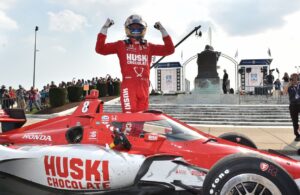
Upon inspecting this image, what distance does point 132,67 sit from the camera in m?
5.60

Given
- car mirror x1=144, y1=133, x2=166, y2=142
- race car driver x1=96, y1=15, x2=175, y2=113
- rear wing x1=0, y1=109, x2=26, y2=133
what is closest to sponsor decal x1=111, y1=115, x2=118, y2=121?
car mirror x1=144, y1=133, x2=166, y2=142

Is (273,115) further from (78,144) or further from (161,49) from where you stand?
(78,144)

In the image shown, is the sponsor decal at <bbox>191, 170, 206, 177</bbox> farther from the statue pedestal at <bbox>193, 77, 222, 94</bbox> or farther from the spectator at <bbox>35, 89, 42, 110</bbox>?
the spectator at <bbox>35, 89, 42, 110</bbox>

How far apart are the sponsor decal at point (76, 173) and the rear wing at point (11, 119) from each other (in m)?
1.79

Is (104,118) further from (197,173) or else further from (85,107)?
(197,173)

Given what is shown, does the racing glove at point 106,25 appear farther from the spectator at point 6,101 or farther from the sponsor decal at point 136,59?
the spectator at point 6,101

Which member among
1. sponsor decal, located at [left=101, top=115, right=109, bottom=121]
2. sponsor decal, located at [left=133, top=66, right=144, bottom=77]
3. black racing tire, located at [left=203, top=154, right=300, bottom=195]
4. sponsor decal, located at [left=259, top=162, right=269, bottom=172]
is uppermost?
sponsor decal, located at [left=133, top=66, right=144, bottom=77]

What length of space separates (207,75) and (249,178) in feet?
69.2

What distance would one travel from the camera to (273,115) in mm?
16438

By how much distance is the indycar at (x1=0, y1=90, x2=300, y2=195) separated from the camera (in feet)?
12.3

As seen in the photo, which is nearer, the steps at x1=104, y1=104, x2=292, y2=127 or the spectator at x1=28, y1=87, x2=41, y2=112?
the steps at x1=104, y1=104, x2=292, y2=127

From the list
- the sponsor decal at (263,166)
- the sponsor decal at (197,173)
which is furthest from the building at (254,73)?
the sponsor decal at (263,166)

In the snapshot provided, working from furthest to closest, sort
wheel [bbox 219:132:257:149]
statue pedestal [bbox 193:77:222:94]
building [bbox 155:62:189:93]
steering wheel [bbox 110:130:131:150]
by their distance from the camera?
1. building [bbox 155:62:189:93]
2. statue pedestal [bbox 193:77:222:94]
3. wheel [bbox 219:132:257:149]
4. steering wheel [bbox 110:130:131:150]

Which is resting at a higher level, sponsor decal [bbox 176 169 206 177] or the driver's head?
the driver's head
